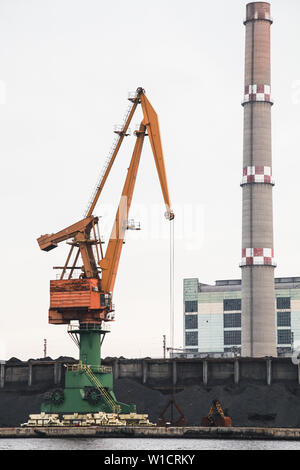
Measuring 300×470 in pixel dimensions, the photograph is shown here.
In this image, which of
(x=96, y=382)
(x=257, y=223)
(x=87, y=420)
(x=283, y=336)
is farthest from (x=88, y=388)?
(x=283, y=336)

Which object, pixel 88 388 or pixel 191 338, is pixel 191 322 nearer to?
pixel 191 338

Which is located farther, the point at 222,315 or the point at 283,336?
the point at 222,315

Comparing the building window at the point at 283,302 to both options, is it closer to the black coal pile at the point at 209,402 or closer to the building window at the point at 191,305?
the building window at the point at 191,305

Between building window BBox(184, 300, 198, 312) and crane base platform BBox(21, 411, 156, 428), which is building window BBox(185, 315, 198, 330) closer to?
building window BBox(184, 300, 198, 312)

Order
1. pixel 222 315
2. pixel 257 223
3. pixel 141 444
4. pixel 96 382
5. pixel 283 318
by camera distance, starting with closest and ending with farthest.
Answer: pixel 141 444 → pixel 96 382 → pixel 257 223 → pixel 283 318 → pixel 222 315

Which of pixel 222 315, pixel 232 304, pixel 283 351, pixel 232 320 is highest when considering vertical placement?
pixel 232 304

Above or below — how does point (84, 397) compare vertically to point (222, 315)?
below

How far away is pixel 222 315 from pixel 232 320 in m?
1.64

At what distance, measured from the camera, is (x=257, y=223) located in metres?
99.7

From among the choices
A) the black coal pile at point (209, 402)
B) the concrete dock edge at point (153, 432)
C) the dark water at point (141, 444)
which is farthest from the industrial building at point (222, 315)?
the dark water at point (141, 444)

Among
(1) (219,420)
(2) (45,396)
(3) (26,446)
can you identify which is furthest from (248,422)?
(3) (26,446)

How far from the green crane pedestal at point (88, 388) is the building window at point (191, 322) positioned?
70186 millimetres
